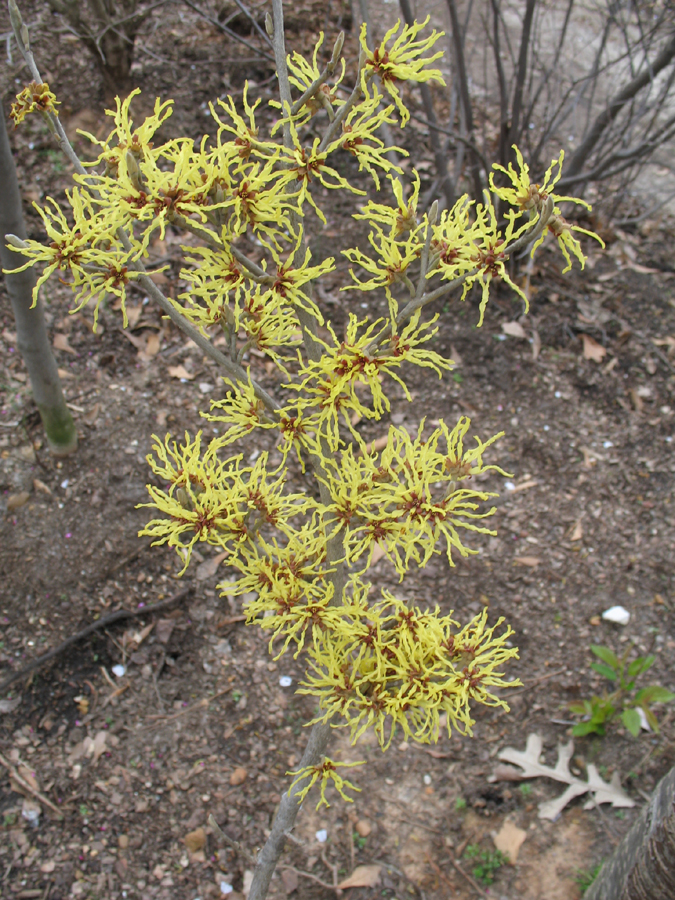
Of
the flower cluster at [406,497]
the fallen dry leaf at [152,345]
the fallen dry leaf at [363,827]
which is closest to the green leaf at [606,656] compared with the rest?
the fallen dry leaf at [363,827]

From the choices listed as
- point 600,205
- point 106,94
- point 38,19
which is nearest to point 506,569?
point 600,205

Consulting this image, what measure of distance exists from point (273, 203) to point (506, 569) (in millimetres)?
2412

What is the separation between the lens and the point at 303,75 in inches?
48.7

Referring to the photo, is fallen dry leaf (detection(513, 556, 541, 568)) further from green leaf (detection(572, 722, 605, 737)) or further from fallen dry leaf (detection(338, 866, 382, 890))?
fallen dry leaf (detection(338, 866, 382, 890))

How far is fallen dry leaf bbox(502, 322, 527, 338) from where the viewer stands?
4.05 metres

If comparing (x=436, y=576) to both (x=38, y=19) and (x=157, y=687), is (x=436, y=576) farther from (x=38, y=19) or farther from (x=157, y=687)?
(x=38, y=19)

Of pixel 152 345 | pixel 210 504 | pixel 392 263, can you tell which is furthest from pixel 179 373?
pixel 392 263

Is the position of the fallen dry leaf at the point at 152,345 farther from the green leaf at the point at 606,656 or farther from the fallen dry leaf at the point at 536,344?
the green leaf at the point at 606,656

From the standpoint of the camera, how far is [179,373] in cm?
356

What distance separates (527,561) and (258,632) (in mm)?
1276

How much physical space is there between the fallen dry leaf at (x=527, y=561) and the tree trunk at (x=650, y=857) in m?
1.39

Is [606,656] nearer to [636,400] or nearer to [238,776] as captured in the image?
[238,776]

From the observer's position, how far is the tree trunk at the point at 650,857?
156cm

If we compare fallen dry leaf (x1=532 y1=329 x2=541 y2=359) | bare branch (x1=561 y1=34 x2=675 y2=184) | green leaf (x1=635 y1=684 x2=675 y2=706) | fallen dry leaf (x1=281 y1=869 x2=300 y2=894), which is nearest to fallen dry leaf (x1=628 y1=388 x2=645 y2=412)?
fallen dry leaf (x1=532 y1=329 x2=541 y2=359)
